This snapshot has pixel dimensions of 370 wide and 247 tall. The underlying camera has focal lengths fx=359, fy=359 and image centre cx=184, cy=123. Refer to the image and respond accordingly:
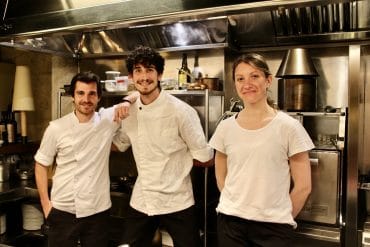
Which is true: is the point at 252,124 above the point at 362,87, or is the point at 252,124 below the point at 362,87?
below

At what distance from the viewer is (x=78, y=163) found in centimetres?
222

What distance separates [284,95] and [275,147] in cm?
113

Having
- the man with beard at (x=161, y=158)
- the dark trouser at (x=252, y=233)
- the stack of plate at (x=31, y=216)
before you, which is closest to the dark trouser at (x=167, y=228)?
the man with beard at (x=161, y=158)

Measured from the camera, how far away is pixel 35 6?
1654 millimetres

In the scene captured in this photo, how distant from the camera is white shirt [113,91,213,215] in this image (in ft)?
6.84

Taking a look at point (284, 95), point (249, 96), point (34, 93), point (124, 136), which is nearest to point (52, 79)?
point (34, 93)

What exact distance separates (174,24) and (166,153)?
1298 mm

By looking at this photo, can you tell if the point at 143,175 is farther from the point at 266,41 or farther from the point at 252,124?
the point at 266,41

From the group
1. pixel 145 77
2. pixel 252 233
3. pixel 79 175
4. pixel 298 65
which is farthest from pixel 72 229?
pixel 298 65

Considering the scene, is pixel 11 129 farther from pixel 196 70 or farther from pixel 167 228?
pixel 167 228

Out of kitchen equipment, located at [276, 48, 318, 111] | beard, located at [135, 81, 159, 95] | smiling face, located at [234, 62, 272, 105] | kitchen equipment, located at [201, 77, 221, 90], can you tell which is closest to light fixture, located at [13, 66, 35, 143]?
kitchen equipment, located at [201, 77, 221, 90]

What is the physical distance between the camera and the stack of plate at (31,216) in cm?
360

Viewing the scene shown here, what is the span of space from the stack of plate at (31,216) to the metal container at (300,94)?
264 cm

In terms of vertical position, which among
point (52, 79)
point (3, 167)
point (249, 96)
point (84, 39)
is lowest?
point (3, 167)
